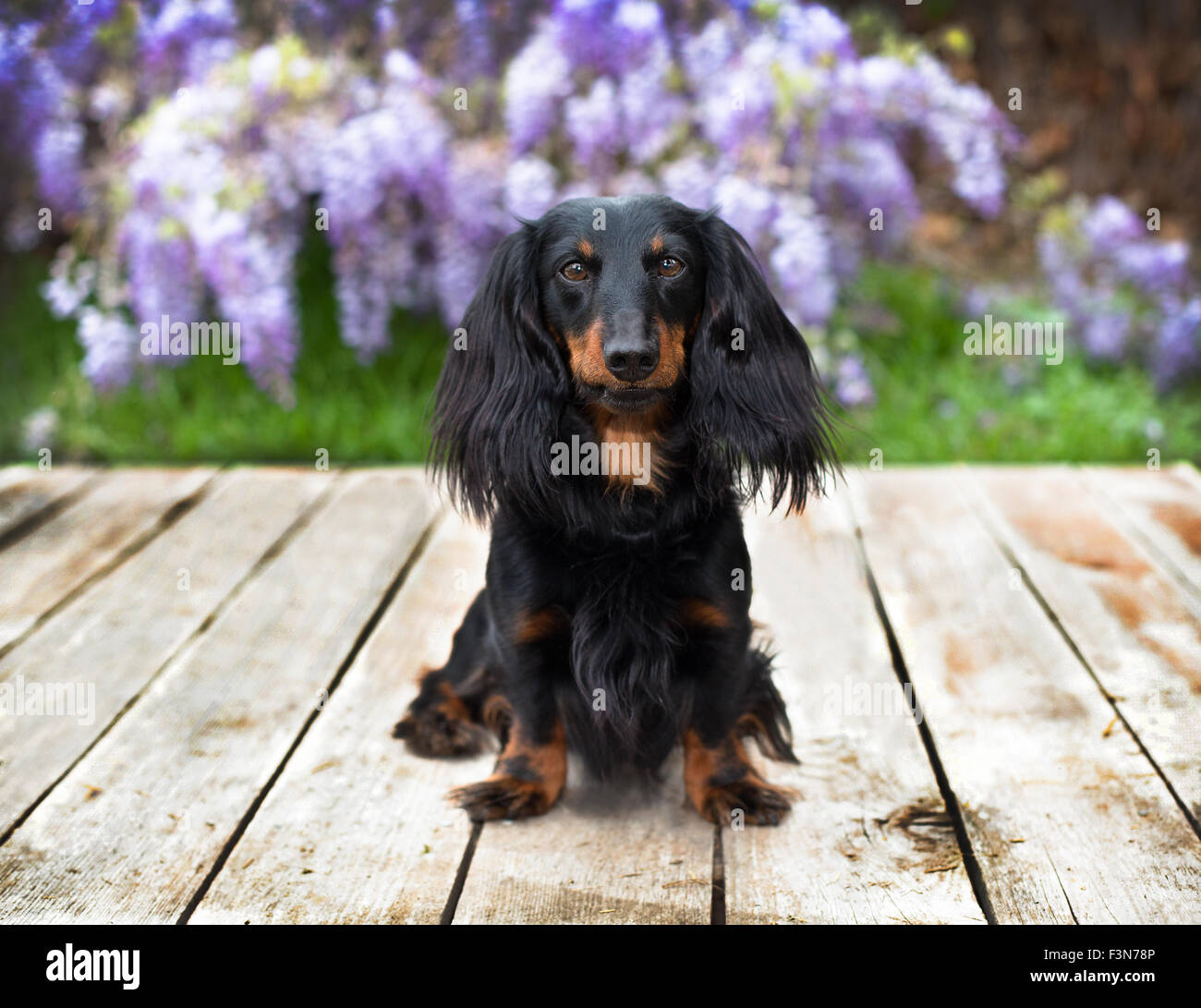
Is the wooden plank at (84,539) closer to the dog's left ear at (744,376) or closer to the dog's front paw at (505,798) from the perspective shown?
the dog's front paw at (505,798)

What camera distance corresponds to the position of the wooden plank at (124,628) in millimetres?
2199

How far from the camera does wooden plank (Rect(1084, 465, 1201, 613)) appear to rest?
118 inches

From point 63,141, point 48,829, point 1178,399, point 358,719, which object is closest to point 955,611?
point 358,719

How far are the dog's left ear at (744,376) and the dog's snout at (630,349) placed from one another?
0.63 feet

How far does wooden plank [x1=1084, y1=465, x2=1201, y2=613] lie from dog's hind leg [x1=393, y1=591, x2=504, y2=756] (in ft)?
5.15

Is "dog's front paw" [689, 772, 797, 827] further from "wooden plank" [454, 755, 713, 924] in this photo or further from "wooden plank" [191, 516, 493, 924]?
"wooden plank" [191, 516, 493, 924]

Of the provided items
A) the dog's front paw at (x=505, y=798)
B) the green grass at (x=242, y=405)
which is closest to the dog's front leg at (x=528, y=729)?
the dog's front paw at (x=505, y=798)

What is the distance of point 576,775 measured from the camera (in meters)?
2.14

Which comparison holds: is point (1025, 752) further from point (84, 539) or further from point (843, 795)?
point (84, 539)

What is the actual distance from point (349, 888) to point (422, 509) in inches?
69.9

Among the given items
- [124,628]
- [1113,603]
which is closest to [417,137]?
[124,628]

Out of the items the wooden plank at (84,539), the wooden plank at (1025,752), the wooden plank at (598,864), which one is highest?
the wooden plank at (84,539)
